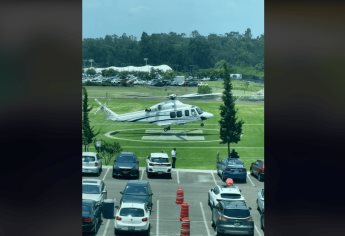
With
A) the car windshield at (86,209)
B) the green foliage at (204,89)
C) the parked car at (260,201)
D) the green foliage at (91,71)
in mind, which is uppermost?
the green foliage at (91,71)

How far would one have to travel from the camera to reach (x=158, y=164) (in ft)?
18.3

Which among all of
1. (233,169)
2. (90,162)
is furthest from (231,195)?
(90,162)

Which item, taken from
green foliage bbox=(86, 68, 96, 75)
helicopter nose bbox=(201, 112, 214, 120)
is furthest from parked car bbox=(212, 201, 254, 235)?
green foliage bbox=(86, 68, 96, 75)

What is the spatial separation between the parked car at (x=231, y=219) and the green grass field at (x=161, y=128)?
16.1 inches

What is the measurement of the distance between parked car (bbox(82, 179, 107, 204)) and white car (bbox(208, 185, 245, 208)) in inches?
39.6

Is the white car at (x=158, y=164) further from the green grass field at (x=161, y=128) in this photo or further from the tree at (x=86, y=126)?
the tree at (x=86, y=126)

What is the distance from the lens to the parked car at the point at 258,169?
5.37 meters

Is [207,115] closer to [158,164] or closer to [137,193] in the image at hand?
[158,164]

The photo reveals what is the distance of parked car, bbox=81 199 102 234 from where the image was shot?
17.4 ft

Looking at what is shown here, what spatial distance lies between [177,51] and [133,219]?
164 cm

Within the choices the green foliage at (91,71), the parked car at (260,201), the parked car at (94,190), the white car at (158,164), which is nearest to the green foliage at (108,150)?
the parked car at (94,190)
